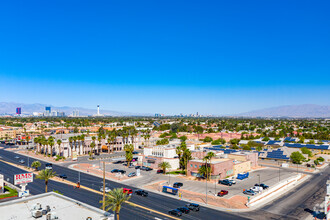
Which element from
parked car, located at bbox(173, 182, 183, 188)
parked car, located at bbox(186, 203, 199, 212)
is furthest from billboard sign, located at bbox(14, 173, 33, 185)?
parked car, located at bbox(186, 203, 199, 212)

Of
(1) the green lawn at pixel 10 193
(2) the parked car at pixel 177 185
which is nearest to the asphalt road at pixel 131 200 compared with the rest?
(1) the green lawn at pixel 10 193

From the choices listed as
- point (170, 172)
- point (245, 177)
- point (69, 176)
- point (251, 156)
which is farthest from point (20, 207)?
point (251, 156)

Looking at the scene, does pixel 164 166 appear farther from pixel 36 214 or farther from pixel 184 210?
pixel 36 214

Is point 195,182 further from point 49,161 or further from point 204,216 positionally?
point 49,161

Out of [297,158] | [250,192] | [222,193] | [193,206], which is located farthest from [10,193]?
[297,158]

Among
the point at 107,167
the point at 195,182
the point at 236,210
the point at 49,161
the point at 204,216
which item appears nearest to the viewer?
the point at 204,216

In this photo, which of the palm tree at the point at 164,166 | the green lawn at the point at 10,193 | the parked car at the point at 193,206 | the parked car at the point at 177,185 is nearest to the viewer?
the parked car at the point at 193,206

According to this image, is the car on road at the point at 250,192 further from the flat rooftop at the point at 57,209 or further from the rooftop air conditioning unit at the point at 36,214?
the rooftop air conditioning unit at the point at 36,214

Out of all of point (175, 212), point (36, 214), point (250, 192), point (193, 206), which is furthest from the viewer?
point (250, 192)
